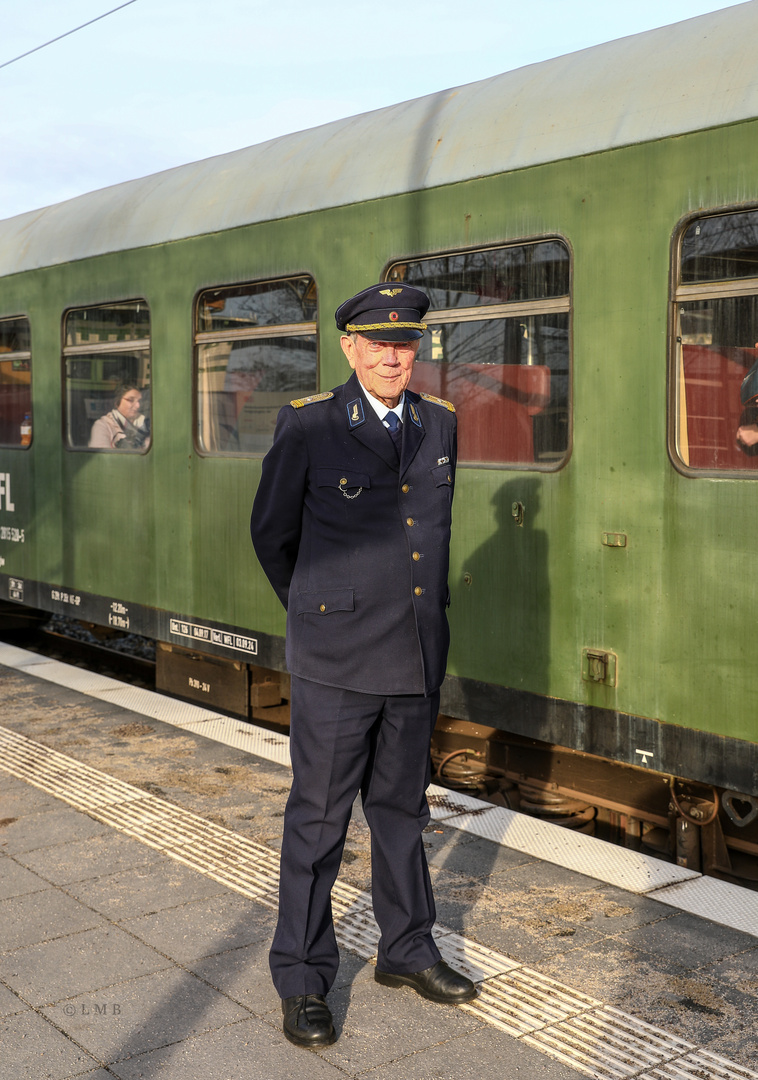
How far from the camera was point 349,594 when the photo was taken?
3.14 meters

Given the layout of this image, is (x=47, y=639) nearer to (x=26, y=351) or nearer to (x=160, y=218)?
(x=26, y=351)

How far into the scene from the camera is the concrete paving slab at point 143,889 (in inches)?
157

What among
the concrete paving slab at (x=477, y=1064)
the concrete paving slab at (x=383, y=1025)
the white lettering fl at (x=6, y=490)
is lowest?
the concrete paving slab at (x=477, y=1064)

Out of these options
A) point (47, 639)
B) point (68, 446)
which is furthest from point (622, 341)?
point (47, 639)

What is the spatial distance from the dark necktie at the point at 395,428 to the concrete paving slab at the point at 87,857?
2083 millimetres

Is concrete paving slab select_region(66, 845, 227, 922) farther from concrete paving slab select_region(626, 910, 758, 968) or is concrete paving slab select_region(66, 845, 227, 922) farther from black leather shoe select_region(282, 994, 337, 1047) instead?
concrete paving slab select_region(626, 910, 758, 968)

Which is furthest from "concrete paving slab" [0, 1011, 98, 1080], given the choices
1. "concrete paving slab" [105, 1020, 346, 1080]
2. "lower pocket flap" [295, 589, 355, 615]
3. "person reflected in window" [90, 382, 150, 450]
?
"person reflected in window" [90, 382, 150, 450]

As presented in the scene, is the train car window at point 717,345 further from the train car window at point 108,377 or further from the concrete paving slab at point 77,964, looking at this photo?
the train car window at point 108,377

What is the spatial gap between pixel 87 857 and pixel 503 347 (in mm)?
2623

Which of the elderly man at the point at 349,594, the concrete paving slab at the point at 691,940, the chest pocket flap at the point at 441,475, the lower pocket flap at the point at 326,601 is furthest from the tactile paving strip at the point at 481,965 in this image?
the chest pocket flap at the point at 441,475

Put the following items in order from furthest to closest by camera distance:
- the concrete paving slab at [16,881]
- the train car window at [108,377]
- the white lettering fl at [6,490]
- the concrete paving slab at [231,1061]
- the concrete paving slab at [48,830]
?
the white lettering fl at [6,490], the train car window at [108,377], the concrete paving slab at [48,830], the concrete paving slab at [16,881], the concrete paving slab at [231,1061]

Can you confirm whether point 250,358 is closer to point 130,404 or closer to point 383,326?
point 130,404

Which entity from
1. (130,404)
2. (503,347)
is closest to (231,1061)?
(503,347)

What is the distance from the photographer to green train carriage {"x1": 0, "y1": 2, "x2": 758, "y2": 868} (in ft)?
14.0
